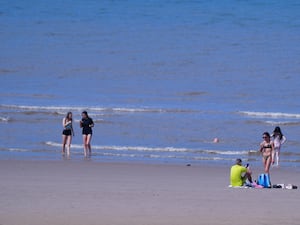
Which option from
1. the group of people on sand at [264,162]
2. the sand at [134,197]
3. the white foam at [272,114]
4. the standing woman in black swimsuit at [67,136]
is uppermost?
the white foam at [272,114]

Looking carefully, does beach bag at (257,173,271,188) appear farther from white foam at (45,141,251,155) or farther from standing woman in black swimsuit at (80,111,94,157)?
standing woman in black swimsuit at (80,111,94,157)

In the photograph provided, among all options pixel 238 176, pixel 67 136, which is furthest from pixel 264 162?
pixel 67 136

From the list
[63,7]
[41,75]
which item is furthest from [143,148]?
[63,7]

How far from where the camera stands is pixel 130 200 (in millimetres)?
12219

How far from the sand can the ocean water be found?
2.66m

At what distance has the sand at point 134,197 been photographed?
34.9ft

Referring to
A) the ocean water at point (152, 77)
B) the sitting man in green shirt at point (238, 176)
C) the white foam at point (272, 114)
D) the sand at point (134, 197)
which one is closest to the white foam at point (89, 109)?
the ocean water at point (152, 77)

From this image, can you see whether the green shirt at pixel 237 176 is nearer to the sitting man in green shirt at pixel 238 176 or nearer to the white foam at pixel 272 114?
the sitting man in green shirt at pixel 238 176

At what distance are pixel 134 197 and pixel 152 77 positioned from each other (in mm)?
27358

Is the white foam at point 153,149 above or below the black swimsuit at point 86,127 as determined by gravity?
below

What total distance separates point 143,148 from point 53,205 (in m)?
10.0

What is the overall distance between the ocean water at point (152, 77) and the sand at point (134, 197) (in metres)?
2.66

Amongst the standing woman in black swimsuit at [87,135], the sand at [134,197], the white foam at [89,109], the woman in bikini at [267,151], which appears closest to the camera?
the sand at [134,197]

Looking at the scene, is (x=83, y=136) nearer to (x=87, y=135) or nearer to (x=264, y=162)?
(x=87, y=135)
